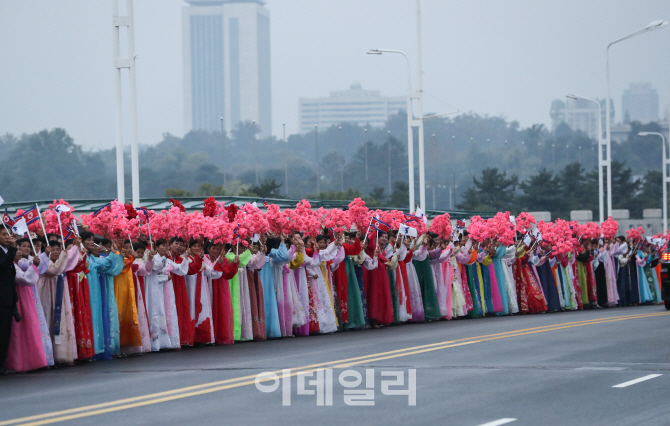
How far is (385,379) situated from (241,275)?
588 cm

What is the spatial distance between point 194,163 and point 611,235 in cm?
9461

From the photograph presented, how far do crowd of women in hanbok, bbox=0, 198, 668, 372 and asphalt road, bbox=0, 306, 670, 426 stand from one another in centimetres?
48

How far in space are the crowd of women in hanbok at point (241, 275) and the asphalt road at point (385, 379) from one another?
1.56 feet

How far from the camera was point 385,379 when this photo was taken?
33.0 feet

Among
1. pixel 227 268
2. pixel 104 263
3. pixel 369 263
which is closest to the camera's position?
pixel 104 263

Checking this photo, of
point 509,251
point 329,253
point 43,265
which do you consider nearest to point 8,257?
point 43,265

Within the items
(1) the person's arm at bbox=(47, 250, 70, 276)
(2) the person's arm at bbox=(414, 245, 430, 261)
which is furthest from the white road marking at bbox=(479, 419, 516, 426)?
(2) the person's arm at bbox=(414, 245, 430, 261)

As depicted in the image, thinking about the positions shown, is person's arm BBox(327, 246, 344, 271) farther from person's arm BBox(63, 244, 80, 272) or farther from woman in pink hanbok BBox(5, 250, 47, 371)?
woman in pink hanbok BBox(5, 250, 47, 371)

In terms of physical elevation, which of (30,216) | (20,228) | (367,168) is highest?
(367,168)

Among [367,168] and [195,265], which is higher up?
[367,168]

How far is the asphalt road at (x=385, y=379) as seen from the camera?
8.18 meters

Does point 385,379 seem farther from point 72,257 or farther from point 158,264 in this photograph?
point 158,264

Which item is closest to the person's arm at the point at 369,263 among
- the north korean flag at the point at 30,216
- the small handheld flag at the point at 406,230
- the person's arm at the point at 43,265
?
the small handheld flag at the point at 406,230

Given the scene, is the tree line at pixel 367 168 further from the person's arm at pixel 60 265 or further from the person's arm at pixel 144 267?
the person's arm at pixel 60 265
